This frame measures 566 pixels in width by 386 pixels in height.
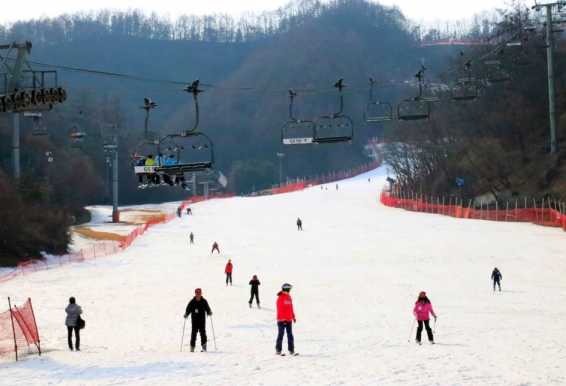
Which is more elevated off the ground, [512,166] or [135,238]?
[512,166]

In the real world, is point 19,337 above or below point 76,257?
above

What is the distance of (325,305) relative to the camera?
2847 cm

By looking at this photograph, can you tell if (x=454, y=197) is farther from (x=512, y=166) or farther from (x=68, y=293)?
(x=68, y=293)

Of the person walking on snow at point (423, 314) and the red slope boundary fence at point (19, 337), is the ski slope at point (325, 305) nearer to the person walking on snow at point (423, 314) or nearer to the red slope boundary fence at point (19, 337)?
the person walking on snow at point (423, 314)

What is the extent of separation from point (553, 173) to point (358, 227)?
1544 centimetres

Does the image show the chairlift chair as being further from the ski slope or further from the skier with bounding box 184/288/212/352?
the skier with bounding box 184/288/212/352

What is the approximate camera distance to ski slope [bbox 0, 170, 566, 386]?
627 inches

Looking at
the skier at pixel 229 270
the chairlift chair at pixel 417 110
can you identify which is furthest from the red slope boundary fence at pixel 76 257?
the chairlift chair at pixel 417 110

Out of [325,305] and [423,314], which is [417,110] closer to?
[325,305]

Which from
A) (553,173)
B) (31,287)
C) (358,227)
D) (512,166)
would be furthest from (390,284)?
(512,166)

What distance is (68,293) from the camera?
3569cm

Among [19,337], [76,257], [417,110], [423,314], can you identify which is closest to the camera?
[423,314]

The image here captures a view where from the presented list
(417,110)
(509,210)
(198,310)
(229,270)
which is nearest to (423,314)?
(198,310)

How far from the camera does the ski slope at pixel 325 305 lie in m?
15.9
